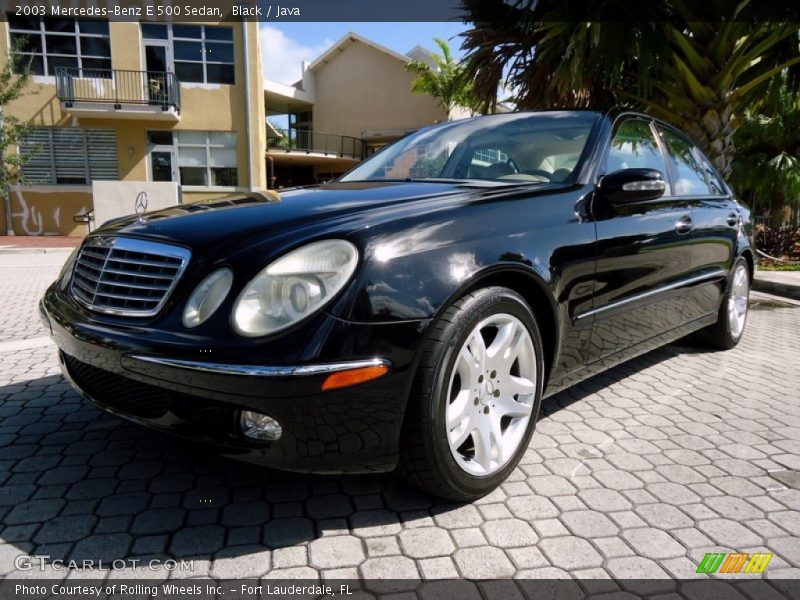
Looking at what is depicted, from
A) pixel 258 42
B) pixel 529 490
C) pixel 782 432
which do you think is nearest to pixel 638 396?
pixel 782 432

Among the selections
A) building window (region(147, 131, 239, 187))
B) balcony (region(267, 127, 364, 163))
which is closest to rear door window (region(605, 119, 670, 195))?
building window (region(147, 131, 239, 187))

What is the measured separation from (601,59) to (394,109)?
76.7 feet

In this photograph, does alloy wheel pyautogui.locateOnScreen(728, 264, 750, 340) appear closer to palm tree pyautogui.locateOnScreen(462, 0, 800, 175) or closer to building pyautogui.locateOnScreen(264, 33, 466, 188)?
palm tree pyautogui.locateOnScreen(462, 0, 800, 175)

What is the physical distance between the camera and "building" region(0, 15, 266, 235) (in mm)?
Answer: 18312

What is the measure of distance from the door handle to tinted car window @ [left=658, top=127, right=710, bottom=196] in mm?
176

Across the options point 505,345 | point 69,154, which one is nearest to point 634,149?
point 505,345

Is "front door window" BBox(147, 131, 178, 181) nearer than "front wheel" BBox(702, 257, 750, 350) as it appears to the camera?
No

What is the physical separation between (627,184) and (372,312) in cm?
154

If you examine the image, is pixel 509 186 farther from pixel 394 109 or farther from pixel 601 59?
pixel 394 109

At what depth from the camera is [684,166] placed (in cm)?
384

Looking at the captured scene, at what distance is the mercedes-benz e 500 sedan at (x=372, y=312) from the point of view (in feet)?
5.96

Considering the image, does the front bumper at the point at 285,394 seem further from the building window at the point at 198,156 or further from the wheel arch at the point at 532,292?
the building window at the point at 198,156

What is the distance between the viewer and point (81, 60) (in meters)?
18.6

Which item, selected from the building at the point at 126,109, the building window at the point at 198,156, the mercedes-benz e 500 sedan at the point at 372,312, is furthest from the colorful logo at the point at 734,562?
the building window at the point at 198,156
